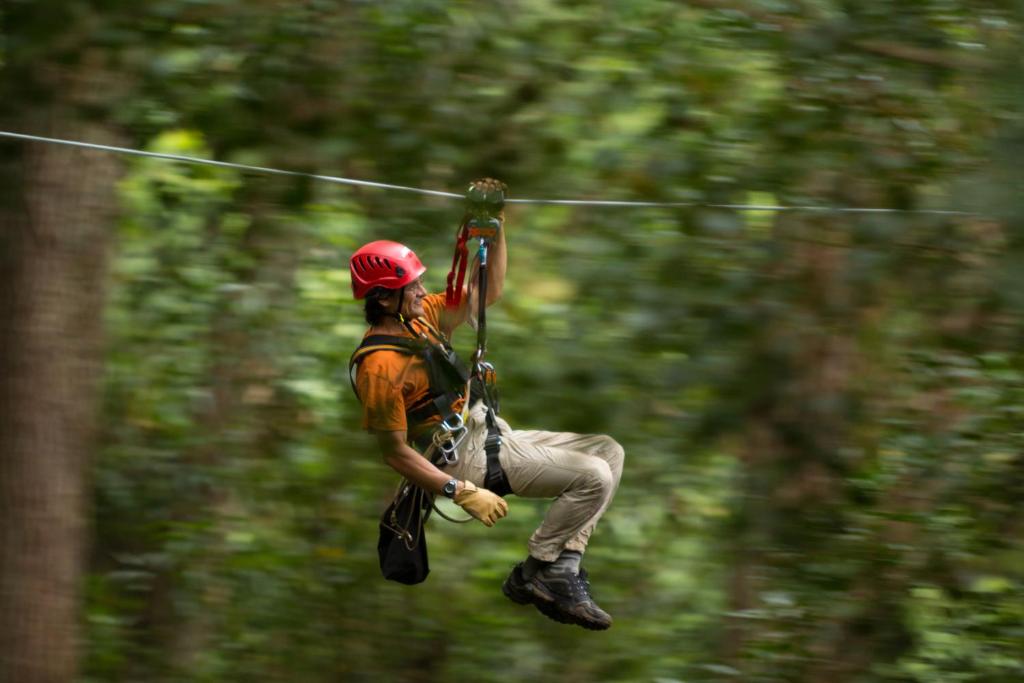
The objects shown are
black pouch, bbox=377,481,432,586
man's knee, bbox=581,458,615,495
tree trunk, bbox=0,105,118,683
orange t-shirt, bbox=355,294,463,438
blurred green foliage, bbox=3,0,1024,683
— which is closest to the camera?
orange t-shirt, bbox=355,294,463,438

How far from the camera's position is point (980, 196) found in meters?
3.84

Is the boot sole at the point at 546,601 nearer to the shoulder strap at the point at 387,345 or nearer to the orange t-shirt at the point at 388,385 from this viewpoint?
the orange t-shirt at the point at 388,385

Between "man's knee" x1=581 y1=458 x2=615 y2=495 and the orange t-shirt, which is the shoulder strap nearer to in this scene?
the orange t-shirt

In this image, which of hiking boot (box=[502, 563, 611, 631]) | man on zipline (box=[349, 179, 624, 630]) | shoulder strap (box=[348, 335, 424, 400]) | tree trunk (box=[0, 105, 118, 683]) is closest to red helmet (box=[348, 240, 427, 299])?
man on zipline (box=[349, 179, 624, 630])

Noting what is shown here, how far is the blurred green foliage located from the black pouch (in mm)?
1261

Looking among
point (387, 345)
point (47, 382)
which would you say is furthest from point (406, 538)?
point (47, 382)

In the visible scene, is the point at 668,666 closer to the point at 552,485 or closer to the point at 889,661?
the point at 889,661

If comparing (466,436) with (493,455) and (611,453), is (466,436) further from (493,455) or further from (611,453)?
(611,453)

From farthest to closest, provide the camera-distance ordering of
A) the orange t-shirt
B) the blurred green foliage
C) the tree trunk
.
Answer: the tree trunk → the blurred green foliage → the orange t-shirt

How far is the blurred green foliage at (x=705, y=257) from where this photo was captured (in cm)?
440

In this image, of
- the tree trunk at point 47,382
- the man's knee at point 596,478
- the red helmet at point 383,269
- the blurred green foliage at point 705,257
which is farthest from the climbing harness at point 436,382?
the tree trunk at point 47,382

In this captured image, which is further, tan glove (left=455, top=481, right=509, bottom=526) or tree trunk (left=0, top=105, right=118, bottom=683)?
tree trunk (left=0, top=105, right=118, bottom=683)

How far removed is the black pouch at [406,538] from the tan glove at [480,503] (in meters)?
0.26

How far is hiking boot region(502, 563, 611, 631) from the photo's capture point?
130 inches
